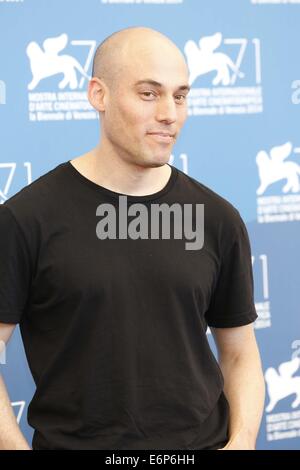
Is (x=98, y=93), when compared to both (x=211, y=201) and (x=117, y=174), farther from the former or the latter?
(x=211, y=201)

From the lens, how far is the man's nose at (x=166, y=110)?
1.51 meters

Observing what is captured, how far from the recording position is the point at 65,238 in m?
1.51

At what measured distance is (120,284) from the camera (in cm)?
150

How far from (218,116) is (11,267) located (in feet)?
3.97

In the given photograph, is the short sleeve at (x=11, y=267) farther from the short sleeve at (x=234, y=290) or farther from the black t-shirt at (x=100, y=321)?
the short sleeve at (x=234, y=290)

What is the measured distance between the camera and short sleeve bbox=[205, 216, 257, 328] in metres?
1.65

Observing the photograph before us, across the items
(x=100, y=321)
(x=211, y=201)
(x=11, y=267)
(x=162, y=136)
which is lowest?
(x=100, y=321)

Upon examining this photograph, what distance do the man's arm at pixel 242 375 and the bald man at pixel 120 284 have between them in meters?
0.05

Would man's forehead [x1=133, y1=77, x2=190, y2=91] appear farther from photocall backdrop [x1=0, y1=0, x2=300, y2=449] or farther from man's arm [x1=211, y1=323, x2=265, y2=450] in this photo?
photocall backdrop [x1=0, y1=0, x2=300, y2=449]

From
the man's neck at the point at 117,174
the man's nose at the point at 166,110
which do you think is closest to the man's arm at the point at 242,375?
the man's neck at the point at 117,174

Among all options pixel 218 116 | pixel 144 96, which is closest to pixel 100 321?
pixel 144 96

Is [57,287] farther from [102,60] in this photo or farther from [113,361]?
[102,60]

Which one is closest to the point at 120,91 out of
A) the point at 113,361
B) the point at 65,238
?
the point at 65,238
